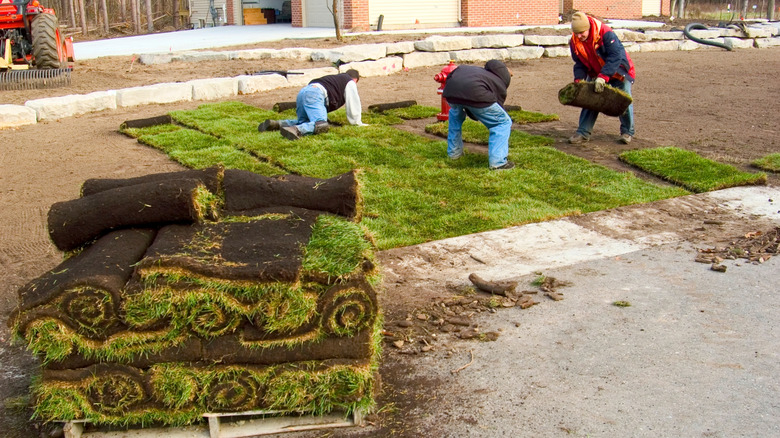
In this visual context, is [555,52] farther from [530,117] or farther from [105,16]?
[105,16]

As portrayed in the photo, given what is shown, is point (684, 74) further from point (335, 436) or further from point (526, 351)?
point (335, 436)

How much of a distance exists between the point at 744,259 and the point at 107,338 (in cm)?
472

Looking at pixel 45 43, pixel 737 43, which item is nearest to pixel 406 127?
pixel 45 43

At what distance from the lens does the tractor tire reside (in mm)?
14500

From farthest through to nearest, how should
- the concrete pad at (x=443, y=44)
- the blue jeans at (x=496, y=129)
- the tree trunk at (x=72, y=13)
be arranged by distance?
the tree trunk at (x=72, y=13) → the concrete pad at (x=443, y=44) → the blue jeans at (x=496, y=129)

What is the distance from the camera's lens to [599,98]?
904cm

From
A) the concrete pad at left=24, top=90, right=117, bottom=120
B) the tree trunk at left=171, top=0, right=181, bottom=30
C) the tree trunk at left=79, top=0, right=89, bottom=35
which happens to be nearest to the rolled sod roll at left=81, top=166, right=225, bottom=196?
the concrete pad at left=24, top=90, right=117, bottom=120

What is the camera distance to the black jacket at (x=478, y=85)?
804 centimetres

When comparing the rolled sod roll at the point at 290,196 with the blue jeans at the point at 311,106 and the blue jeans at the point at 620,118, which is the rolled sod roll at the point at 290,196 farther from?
the blue jeans at the point at 620,118

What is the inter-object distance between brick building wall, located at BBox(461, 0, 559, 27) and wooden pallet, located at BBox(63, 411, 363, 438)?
2190 cm

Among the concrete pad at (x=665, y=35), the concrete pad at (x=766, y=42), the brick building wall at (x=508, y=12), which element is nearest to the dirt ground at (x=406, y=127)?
the concrete pad at (x=665, y=35)

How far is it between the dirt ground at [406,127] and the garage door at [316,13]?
196 inches

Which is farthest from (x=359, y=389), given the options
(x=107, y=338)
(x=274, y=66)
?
A: (x=274, y=66)

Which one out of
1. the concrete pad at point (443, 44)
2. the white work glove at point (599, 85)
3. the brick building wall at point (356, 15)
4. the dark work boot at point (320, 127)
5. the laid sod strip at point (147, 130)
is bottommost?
the laid sod strip at point (147, 130)
